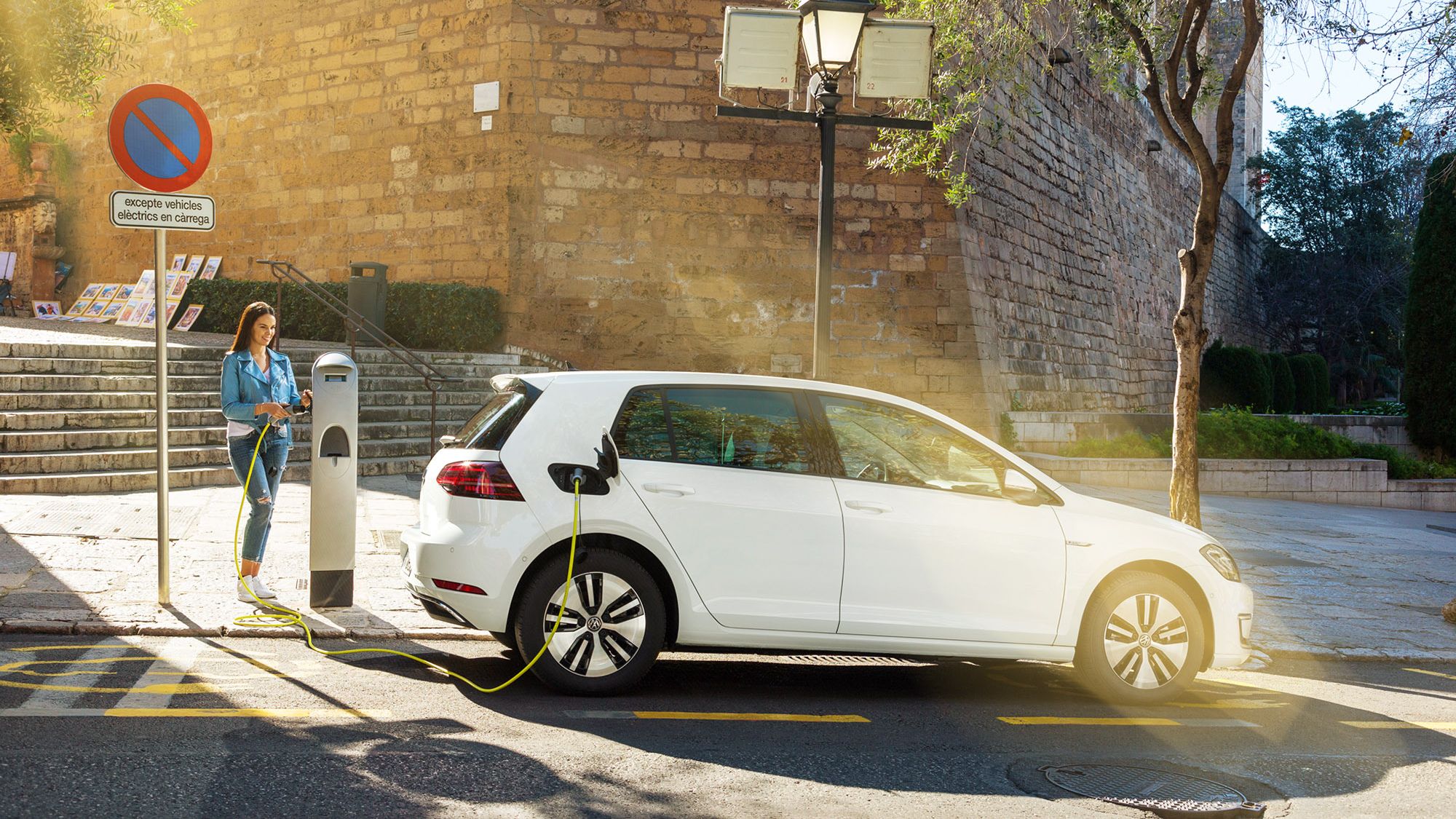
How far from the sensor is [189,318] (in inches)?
762

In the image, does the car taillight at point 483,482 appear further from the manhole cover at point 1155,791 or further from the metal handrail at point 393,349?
the metal handrail at point 393,349

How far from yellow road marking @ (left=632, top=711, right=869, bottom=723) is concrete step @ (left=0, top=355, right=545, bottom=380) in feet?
28.1

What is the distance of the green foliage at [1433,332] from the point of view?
20109 mm

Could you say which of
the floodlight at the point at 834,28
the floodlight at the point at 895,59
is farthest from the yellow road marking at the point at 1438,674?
the floodlight at the point at 834,28

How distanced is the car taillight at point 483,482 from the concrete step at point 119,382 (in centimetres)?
737

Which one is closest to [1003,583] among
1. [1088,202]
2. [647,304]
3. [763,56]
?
[763,56]

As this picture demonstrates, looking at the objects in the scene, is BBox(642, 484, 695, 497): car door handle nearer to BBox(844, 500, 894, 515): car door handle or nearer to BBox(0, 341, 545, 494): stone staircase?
BBox(844, 500, 894, 515): car door handle

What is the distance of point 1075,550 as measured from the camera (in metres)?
5.53

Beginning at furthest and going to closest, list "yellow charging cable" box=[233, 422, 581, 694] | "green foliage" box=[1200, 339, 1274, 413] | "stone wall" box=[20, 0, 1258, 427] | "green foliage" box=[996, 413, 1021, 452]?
"green foliage" box=[1200, 339, 1274, 413] → "green foliage" box=[996, 413, 1021, 452] → "stone wall" box=[20, 0, 1258, 427] → "yellow charging cable" box=[233, 422, 581, 694]

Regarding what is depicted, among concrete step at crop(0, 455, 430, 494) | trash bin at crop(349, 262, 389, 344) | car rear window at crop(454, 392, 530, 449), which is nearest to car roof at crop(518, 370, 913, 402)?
car rear window at crop(454, 392, 530, 449)

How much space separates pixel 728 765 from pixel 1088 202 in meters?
22.7

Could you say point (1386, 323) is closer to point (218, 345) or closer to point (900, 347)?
point (900, 347)

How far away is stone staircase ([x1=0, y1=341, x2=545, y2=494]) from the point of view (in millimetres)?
10812

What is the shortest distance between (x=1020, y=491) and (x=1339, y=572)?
6410 mm
